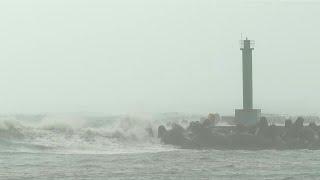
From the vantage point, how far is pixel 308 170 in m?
23.5

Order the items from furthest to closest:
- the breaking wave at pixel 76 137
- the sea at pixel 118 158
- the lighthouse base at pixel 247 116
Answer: the lighthouse base at pixel 247 116 → the breaking wave at pixel 76 137 → the sea at pixel 118 158

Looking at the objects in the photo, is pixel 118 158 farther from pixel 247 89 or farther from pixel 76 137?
pixel 247 89

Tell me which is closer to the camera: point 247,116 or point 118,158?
point 118,158

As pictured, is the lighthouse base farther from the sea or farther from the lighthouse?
the sea

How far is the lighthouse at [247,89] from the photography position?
43713 millimetres

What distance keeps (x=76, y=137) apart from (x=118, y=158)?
9081 millimetres

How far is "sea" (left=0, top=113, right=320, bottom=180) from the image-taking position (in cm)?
2192

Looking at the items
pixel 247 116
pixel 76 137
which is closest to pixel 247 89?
pixel 247 116

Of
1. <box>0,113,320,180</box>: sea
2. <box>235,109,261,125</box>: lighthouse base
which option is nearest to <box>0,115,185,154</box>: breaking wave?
<box>0,113,320,180</box>: sea

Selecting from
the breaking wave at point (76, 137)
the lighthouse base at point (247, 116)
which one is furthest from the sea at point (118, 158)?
the lighthouse base at point (247, 116)

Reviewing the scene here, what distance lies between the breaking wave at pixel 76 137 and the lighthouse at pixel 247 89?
5.22 metres

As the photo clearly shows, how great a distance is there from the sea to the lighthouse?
18.1 ft

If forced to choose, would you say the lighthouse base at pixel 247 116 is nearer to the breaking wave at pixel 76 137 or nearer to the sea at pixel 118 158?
the breaking wave at pixel 76 137

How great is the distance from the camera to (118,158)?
27.7 metres
